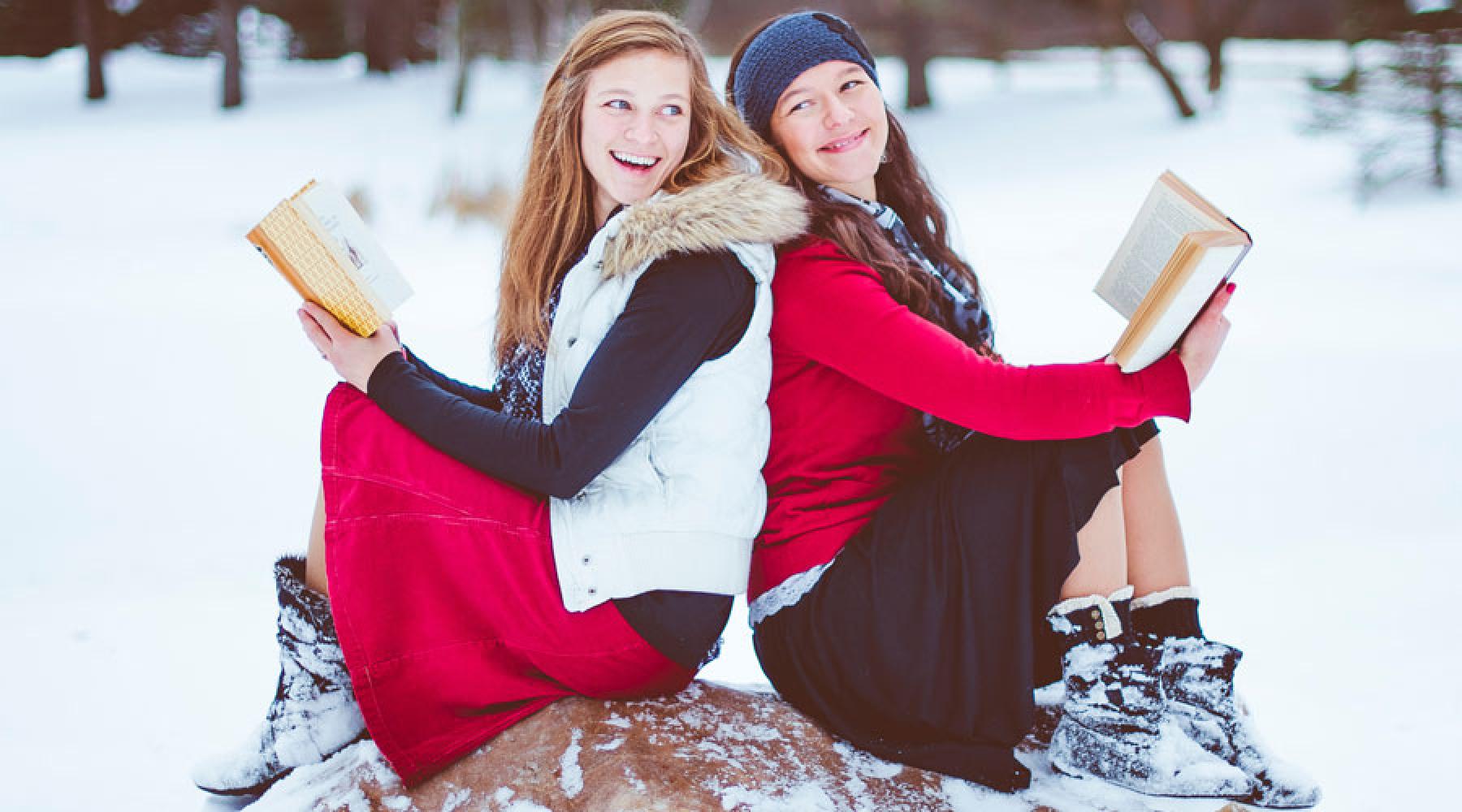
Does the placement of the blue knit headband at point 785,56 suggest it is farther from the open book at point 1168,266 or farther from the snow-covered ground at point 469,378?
the snow-covered ground at point 469,378

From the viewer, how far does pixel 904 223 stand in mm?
2658

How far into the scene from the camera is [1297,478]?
4477mm

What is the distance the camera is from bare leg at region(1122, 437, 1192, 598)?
211cm

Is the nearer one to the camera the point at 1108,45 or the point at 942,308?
the point at 942,308

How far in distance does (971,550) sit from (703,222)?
67cm

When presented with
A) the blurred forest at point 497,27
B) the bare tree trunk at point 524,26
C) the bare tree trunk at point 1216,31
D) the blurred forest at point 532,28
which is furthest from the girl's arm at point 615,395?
the bare tree trunk at point 524,26

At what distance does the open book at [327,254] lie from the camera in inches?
79.6

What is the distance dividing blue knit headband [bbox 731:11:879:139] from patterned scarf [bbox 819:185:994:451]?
0.70ft

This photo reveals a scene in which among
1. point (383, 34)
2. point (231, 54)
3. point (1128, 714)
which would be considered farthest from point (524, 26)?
point (1128, 714)

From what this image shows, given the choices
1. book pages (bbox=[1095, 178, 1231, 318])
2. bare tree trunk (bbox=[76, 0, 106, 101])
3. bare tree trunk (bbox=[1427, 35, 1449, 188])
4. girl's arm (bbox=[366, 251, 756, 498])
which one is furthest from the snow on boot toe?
bare tree trunk (bbox=[76, 0, 106, 101])

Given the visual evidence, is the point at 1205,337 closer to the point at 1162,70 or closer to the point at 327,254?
the point at 327,254

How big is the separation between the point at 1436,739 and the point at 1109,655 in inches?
51.7

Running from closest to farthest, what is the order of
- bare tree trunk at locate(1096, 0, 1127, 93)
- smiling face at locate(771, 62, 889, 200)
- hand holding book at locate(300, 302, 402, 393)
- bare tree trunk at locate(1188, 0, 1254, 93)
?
hand holding book at locate(300, 302, 402, 393)
smiling face at locate(771, 62, 889, 200)
bare tree trunk at locate(1188, 0, 1254, 93)
bare tree trunk at locate(1096, 0, 1127, 93)

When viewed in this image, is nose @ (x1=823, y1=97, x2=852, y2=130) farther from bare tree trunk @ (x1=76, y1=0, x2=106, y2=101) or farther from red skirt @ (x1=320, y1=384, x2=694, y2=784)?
bare tree trunk @ (x1=76, y1=0, x2=106, y2=101)
